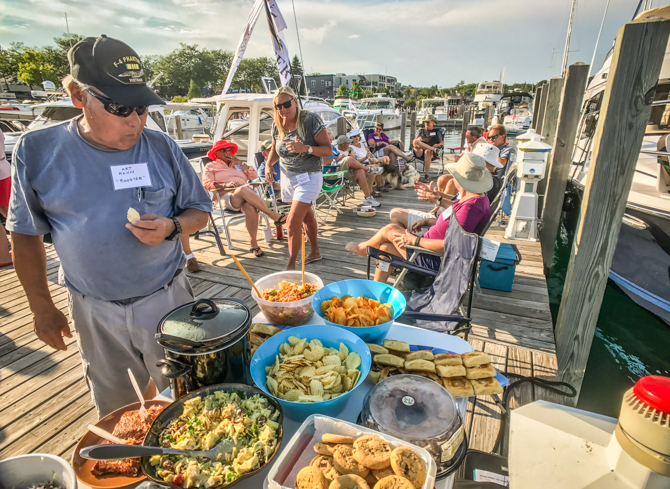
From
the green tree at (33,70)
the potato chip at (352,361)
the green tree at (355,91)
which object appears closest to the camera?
the potato chip at (352,361)

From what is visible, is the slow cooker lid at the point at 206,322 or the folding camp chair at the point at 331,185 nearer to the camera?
the slow cooker lid at the point at 206,322

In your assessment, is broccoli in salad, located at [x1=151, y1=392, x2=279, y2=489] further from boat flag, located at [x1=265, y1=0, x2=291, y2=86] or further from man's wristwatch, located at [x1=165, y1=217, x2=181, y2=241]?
boat flag, located at [x1=265, y1=0, x2=291, y2=86]

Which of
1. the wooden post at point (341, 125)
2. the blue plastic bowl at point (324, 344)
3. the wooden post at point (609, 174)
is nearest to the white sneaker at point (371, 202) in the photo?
Result: the wooden post at point (341, 125)

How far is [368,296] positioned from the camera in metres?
1.76

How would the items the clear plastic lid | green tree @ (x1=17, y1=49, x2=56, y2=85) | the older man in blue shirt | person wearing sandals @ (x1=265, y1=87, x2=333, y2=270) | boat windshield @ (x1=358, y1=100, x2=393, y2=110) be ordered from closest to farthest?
the clear plastic lid, the older man in blue shirt, person wearing sandals @ (x1=265, y1=87, x2=333, y2=270), boat windshield @ (x1=358, y1=100, x2=393, y2=110), green tree @ (x1=17, y1=49, x2=56, y2=85)

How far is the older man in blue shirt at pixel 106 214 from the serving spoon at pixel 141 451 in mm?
814

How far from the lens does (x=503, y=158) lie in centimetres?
610

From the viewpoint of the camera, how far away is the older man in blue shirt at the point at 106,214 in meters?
1.30

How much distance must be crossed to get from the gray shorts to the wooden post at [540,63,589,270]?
5064mm

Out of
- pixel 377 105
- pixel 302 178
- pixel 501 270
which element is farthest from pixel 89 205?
pixel 377 105

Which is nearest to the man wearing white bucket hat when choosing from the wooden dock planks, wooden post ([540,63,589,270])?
the wooden dock planks

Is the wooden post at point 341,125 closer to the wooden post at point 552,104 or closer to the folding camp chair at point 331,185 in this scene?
the folding camp chair at point 331,185

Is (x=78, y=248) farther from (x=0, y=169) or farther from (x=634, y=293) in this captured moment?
(x=634, y=293)

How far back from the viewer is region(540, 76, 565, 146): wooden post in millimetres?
6012
